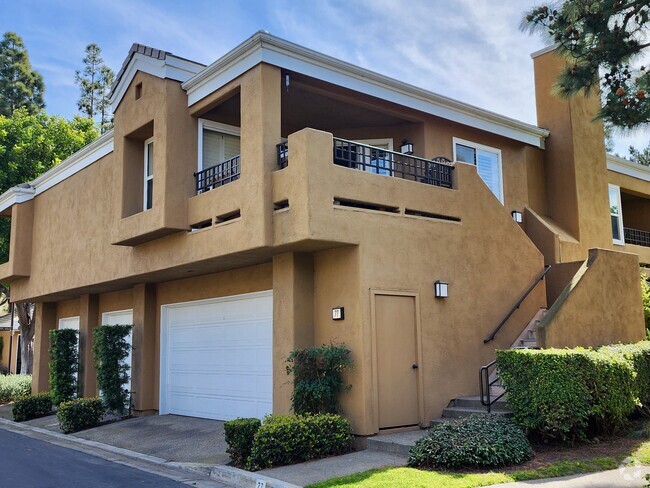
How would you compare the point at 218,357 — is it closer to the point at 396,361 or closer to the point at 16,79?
the point at 396,361

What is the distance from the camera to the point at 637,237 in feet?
68.8

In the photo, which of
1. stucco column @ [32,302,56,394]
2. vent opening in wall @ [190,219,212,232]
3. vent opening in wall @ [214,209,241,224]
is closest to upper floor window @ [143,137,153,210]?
vent opening in wall @ [190,219,212,232]

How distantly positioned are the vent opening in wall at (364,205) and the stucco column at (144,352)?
289 inches

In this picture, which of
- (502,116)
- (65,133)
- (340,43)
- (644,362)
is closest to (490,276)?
(644,362)

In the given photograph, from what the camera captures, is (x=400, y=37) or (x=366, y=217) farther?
(x=400, y=37)

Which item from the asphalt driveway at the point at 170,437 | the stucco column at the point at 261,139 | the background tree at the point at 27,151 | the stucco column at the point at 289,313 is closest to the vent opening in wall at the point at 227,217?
the stucco column at the point at 261,139

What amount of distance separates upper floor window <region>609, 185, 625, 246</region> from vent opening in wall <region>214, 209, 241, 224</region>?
12048 millimetres

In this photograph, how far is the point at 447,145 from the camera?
1478 cm

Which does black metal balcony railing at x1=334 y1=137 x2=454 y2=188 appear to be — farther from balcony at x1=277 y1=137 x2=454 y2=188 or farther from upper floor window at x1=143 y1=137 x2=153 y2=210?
upper floor window at x1=143 y1=137 x2=153 y2=210

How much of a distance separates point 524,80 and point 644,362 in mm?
9756

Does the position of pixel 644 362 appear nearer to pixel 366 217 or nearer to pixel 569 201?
pixel 366 217

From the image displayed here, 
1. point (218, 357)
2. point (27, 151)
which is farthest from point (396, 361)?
point (27, 151)

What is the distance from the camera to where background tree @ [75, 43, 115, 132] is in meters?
41.1

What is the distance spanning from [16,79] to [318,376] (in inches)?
1362
